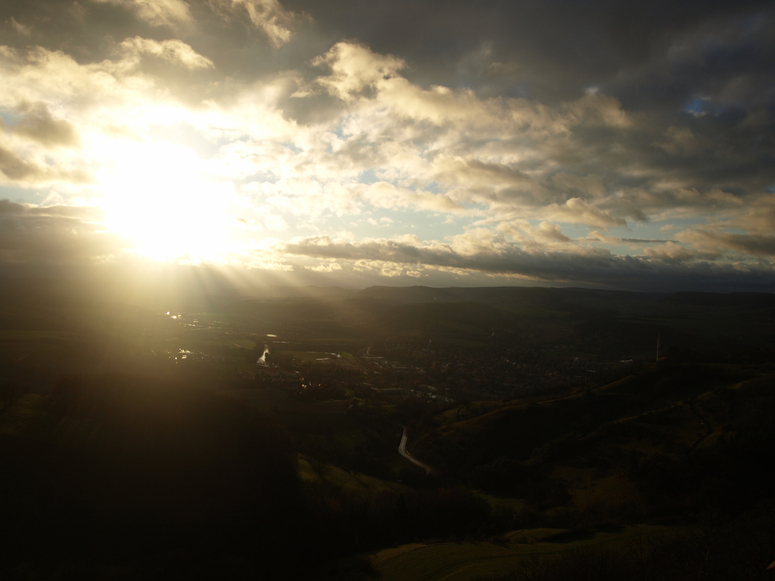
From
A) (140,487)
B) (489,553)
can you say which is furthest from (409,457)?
(140,487)

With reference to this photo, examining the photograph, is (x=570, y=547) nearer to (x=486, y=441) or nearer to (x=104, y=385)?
(x=486, y=441)

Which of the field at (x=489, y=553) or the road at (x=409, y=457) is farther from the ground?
the field at (x=489, y=553)

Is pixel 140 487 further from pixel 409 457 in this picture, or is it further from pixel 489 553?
pixel 409 457

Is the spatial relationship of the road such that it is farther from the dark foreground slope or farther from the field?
the field

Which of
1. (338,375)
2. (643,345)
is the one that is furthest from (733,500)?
(643,345)

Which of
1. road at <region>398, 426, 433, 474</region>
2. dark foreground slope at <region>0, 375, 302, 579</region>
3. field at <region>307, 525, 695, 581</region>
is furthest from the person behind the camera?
road at <region>398, 426, 433, 474</region>

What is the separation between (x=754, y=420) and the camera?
1499 inches

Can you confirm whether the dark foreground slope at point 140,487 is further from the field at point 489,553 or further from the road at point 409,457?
the road at point 409,457

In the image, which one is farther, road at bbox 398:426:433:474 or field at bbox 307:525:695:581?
road at bbox 398:426:433:474

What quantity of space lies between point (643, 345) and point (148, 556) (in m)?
193

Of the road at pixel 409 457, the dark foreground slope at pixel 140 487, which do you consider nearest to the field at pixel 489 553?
the dark foreground slope at pixel 140 487

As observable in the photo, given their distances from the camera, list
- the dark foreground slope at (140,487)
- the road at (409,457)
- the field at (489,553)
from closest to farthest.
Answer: the dark foreground slope at (140,487) < the field at (489,553) < the road at (409,457)

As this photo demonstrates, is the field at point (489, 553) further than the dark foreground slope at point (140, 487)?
Yes

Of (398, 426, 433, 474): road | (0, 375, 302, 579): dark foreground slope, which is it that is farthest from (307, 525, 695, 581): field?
(398, 426, 433, 474): road
